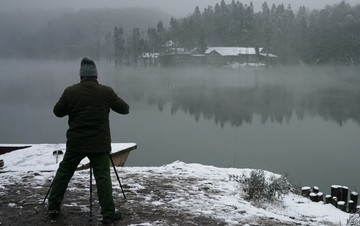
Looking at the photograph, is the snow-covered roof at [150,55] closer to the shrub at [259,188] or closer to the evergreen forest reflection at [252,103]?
the evergreen forest reflection at [252,103]

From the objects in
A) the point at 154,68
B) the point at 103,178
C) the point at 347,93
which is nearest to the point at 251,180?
the point at 103,178

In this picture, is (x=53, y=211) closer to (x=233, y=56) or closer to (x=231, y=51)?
(x=233, y=56)

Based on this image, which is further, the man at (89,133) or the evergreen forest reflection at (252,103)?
the evergreen forest reflection at (252,103)

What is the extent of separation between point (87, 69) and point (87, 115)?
516 mm

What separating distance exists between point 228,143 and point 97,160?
56.2 feet

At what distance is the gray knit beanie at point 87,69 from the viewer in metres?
4.31

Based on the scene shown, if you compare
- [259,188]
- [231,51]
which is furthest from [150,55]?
[259,188]

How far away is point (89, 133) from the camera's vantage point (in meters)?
4.18

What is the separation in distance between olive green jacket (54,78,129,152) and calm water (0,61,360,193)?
1099cm

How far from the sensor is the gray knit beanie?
4309 mm

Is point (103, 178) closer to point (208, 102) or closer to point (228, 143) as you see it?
point (228, 143)

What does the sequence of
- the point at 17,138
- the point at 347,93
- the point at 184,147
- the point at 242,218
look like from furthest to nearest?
the point at 347,93 < the point at 17,138 < the point at 184,147 < the point at 242,218

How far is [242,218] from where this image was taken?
495 cm

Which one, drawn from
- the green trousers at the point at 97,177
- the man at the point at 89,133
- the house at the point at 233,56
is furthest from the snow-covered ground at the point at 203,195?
the house at the point at 233,56
